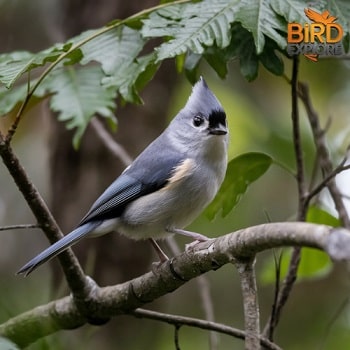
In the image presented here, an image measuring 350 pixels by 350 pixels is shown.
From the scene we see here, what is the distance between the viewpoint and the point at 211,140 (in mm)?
3291

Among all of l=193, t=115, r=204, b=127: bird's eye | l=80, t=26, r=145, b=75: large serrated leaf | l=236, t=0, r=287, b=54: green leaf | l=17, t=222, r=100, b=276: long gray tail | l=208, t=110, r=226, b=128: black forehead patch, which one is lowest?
l=17, t=222, r=100, b=276: long gray tail

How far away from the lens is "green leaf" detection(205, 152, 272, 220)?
2982 mm

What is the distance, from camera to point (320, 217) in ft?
10.5

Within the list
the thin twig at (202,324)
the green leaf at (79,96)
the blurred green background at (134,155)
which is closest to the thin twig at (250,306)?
the thin twig at (202,324)

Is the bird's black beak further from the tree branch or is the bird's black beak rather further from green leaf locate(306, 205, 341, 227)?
the tree branch

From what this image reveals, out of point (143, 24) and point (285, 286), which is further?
point (285, 286)

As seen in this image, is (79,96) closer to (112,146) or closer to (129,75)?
(129,75)

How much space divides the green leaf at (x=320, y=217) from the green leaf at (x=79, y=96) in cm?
94

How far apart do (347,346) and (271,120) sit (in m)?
2.05

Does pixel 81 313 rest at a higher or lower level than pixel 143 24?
lower

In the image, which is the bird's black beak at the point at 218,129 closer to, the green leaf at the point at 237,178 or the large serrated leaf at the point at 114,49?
the green leaf at the point at 237,178

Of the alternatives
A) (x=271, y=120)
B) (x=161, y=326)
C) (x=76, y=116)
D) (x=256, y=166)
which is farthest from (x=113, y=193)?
(x=271, y=120)

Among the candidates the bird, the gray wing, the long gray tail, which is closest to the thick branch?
the long gray tail

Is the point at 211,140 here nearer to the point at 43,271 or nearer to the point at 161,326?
the point at 161,326
